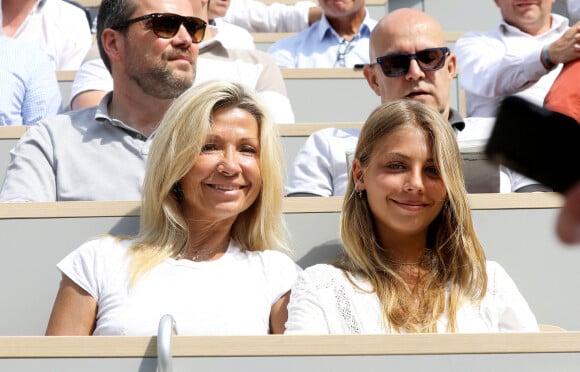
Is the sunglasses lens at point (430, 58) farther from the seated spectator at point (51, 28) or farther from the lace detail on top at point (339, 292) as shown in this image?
the seated spectator at point (51, 28)

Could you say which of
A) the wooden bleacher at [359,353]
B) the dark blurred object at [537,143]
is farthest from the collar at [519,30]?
the dark blurred object at [537,143]

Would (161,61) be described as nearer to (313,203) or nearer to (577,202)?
(313,203)

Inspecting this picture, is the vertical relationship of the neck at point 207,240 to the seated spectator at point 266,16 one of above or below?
above

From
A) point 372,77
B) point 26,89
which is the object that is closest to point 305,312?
point 372,77

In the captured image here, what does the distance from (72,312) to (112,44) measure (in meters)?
1.41

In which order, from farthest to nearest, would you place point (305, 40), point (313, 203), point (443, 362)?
point (305, 40) → point (313, 203) → point (443, 362)

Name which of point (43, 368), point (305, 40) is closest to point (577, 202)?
point (43, 368)

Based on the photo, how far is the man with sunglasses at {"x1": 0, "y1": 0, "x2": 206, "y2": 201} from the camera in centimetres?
307

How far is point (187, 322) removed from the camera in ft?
7.77

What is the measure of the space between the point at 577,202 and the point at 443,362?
1580 mm

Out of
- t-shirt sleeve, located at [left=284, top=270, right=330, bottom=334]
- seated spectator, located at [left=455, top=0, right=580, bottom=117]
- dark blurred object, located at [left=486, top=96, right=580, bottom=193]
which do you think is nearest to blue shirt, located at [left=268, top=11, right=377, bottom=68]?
seated spectator, located at [left=455, top=0, right=580, bottom=117]

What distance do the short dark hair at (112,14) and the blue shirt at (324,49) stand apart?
1.74 metres

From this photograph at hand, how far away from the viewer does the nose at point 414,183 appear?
2.50 meters

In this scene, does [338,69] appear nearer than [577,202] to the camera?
No
